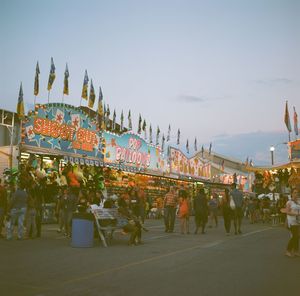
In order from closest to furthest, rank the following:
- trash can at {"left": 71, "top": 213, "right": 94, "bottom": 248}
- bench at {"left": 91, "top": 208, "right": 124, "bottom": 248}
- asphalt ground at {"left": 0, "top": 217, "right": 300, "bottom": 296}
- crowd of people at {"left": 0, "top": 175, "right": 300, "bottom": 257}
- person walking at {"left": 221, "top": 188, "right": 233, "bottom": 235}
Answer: asphalt ground at {"left": 0, "top": 217, "right": 300, "bottom": 296} < crowd of people at {"left": 0, "top": 175, "right": 300, "bottom": 257} < trash can at {"left": 71, "top": 213, "right": 94, "bottom": 248} < bench at {"left": 91, "top": 208, "right": 124, "bottom": 248} < person walking at {"left": 221, "top": 188, "right": 233, "bottom": 235}

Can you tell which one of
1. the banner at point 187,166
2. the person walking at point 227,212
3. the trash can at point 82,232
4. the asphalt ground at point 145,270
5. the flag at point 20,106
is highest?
the flag at point 20,106

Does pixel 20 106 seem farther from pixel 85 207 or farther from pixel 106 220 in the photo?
pixel 106 220

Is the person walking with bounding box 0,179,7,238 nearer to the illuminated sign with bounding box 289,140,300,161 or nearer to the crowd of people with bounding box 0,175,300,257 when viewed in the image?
the crowd of people with bounding box 0,175,300,257

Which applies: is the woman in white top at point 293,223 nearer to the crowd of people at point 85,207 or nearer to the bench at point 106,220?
the crowd of people at point 85,207

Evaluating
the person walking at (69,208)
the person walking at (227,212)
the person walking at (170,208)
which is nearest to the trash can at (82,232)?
the person walking at (69,208)

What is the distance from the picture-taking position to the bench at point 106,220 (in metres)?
13.1

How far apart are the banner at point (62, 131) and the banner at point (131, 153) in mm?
1139

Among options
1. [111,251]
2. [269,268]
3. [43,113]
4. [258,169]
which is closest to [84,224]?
[111,251]

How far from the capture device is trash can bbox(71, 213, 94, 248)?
12555mm

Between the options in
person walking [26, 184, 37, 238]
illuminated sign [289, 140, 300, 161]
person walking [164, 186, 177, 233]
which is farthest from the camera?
illuminated sign [289, 140, 300, 161]

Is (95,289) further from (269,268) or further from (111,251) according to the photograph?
(111,251)

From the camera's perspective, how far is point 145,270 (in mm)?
8766

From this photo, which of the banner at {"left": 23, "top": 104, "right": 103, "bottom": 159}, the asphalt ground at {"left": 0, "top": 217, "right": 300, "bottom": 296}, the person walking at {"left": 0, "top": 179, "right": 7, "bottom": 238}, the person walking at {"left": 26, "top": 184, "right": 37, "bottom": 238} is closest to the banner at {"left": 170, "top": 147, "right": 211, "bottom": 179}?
the banner at {"left": 23, "top": 104, "right": 103, "bottom": 159}

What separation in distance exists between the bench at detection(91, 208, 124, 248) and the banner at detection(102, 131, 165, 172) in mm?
15410
